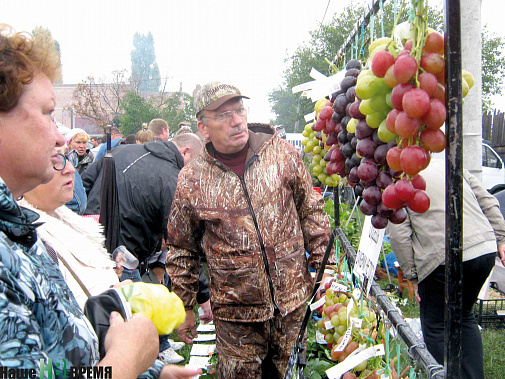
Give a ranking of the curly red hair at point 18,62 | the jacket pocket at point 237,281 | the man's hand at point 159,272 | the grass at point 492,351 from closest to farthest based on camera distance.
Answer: the curly red hair at point 18,62, the jacket pocket at point 237,281, the grass at point 492,351, the man's hand at point 159,272

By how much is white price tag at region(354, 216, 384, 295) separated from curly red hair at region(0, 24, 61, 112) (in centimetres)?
101

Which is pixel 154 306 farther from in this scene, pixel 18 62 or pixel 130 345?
pixel 18 62

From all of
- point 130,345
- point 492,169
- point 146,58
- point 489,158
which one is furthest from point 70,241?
point 146,58

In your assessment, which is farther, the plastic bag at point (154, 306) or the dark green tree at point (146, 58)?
the dark green tree at point (146, 58)

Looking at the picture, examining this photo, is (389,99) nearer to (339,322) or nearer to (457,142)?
(457,142)

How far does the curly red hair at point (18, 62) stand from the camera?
948 millimetres

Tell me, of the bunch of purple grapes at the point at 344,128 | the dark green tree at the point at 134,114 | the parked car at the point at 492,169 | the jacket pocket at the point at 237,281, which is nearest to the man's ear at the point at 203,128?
the jacket pocket at the point at 237,281

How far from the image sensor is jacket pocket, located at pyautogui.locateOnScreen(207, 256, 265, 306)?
2.30 m

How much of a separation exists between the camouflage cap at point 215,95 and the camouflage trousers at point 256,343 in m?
1.32

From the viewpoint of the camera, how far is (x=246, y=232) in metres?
2.30

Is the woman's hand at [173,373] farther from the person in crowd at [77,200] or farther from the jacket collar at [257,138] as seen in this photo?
the person in crowd at [77,200]

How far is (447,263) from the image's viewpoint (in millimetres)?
823

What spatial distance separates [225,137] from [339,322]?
128cm

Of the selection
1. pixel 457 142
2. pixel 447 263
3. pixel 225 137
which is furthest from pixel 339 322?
pixel 457 142
